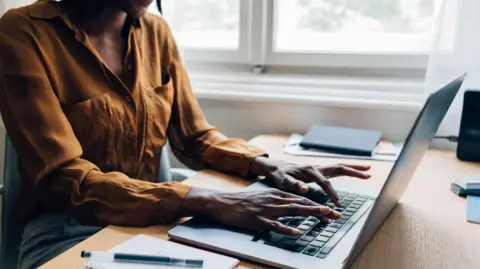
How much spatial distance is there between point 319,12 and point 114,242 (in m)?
1.28

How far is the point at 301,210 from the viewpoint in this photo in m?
0.93

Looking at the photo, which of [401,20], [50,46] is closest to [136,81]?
[50,46]

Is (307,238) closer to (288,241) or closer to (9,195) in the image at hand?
(288,241)

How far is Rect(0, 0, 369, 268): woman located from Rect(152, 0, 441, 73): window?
19.6 inches

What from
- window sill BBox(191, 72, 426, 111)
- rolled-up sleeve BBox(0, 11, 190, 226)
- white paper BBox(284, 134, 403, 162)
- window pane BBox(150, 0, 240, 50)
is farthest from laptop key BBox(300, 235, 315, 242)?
window pane BBox(150, 0, 240, 50)

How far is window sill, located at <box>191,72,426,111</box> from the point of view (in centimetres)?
166

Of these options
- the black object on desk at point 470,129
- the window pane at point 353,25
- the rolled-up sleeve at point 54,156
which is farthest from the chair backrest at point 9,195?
the black object on desk at point 470,129

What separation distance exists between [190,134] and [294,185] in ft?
1.30

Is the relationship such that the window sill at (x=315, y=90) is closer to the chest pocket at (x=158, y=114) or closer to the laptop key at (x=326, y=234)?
the chest pocket at (x=158, y=114)

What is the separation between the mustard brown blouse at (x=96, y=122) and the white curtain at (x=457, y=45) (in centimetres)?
62

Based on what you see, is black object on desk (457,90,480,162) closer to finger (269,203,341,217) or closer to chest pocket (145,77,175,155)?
finger (269,203,341,217)

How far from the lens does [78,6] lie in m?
1.28

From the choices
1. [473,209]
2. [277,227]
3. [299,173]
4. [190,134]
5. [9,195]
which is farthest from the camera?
[190,134]

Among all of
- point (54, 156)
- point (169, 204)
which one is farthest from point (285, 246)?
point (54, 156)
